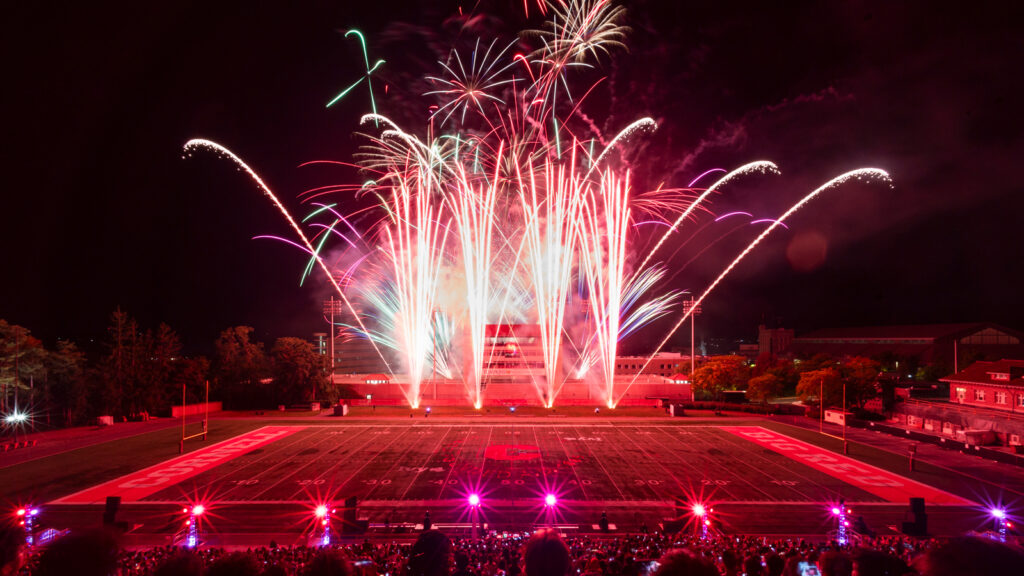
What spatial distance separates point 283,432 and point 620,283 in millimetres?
24510

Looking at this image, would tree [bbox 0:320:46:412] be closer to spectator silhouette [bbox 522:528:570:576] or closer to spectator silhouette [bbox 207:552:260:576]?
spectator silhouette [bbox 207:552:260:576]

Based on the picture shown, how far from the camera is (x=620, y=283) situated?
36312 millimetres

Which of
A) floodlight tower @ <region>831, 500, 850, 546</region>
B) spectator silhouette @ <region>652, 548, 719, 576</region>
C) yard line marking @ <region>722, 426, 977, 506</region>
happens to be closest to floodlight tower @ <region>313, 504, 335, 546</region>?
spectator silhouette @ <region>652, 548, 719, 576</region>

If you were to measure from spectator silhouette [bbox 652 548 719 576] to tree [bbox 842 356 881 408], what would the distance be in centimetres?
4363

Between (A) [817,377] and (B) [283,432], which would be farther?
(A) [817,377]

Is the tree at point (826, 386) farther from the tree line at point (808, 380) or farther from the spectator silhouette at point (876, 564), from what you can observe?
the spectator silhouette at point (876, 564)

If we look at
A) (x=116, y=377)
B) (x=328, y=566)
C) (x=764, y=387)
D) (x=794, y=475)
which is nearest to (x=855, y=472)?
(x=794, y=475)

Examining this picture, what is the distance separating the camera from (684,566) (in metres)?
2.91

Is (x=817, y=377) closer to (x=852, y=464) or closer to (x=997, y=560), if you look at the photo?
(x=852, y=464)

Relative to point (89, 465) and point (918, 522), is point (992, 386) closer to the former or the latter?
point (918, 522)

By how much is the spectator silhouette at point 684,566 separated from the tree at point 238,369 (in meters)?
47.3

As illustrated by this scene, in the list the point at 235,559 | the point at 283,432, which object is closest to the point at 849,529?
the point at 235,559

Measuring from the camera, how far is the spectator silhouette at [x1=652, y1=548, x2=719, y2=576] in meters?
2.88

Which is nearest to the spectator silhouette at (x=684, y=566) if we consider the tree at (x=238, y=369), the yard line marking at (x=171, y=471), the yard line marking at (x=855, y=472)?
the yard line marking at (x=855, y=472)
